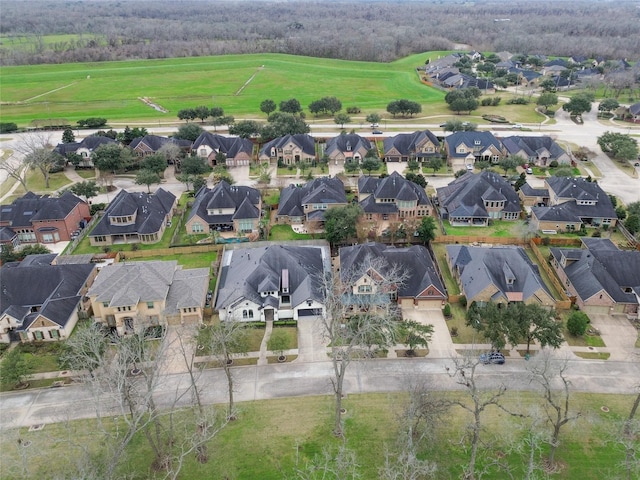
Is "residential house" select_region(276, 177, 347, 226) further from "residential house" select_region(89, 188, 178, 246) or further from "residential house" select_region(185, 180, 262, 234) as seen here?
"residential house" select_region(89, 188, 178, 246)

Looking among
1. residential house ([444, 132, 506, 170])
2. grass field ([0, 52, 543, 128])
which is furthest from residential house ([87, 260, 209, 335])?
grass field ([0, 52, 543, 128])

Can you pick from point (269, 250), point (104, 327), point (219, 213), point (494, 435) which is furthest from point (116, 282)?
point (494, 435)

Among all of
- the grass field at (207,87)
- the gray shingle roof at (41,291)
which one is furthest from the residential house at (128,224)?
the grass field at (207,87)

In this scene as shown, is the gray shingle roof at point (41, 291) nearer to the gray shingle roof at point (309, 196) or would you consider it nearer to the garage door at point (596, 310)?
the gray shingle roof at point (309, 196)

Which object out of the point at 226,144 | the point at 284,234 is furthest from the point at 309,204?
the point at 226,144

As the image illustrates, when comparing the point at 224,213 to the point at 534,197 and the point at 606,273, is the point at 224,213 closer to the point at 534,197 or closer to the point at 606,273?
the point at 534,197

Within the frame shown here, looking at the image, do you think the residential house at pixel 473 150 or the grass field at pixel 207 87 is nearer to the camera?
the residential house at pixel 473 150
